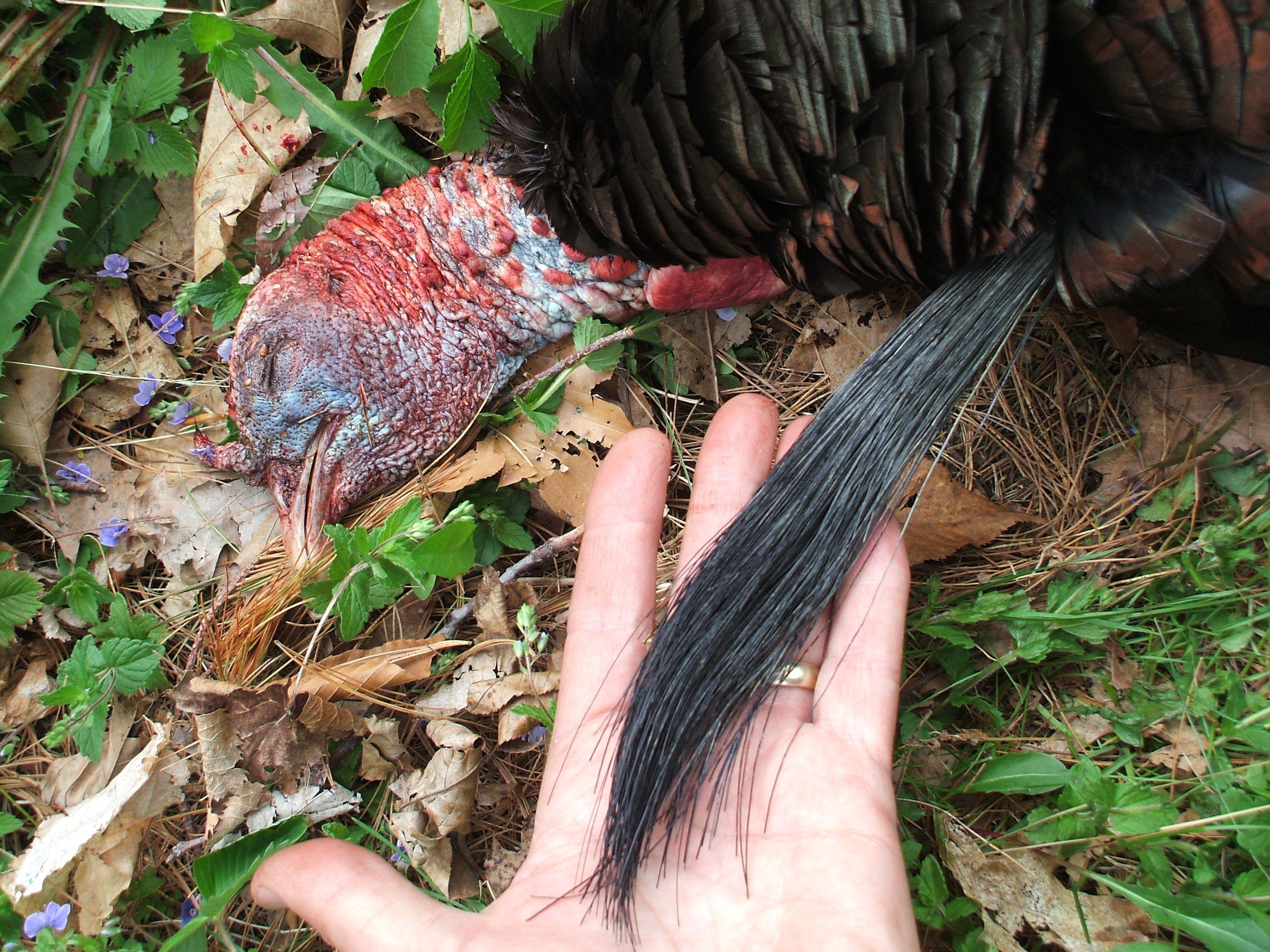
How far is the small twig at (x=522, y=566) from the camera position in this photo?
5.83ft

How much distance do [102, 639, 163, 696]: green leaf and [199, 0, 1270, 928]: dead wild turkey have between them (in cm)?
57

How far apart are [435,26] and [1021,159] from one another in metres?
1.23

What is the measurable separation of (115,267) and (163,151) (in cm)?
33

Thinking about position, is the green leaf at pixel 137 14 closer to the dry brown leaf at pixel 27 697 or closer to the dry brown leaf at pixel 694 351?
the dry brown leaf at pixel 694 351

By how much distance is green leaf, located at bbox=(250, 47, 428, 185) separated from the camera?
6.27 feet

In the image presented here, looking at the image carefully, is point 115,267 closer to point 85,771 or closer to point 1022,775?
point 85,771

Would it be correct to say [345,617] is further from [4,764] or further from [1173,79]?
[1173,79]

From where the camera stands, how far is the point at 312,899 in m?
1.22

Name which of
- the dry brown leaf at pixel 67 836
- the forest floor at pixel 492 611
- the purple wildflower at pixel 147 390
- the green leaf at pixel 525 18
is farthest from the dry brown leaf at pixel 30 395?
the green leaf at pixel 525 18

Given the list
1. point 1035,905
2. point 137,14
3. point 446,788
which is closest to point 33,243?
point 137,14

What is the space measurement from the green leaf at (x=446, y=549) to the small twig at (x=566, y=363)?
543 millimetres

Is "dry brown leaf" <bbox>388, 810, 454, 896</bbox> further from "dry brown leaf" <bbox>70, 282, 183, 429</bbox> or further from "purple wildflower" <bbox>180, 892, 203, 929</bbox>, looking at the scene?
"dry brown leaf" <bbox>70, 282, 183, 429</bbox>

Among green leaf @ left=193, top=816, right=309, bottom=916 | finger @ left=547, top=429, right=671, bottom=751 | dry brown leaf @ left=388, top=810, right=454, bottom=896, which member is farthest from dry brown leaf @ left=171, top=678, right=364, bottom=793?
finger @ left=547, top=429, right=671, bottom=751

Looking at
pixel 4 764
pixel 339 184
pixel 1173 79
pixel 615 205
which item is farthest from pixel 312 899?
pixel 1173 79
